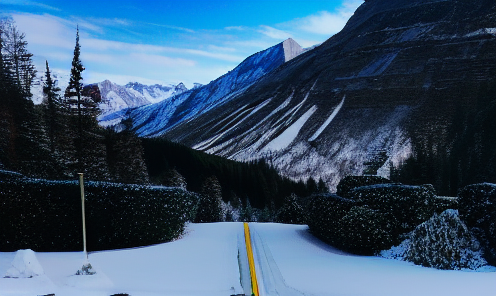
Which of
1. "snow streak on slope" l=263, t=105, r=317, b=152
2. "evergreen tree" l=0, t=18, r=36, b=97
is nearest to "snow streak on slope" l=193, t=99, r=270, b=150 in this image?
"snow streak on slope" l=263, t=105, r=317, b=152

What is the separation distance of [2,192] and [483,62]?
12626 cm

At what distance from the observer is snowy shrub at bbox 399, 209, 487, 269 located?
8078 mm

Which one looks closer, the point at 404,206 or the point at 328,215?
the point at 404,206

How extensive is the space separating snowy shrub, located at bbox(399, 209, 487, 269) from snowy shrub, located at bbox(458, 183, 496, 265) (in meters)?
0.16

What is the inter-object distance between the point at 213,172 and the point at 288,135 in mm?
63616

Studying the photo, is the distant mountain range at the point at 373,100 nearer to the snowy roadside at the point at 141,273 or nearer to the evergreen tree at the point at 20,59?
the evergreen tree at the point at 20,59

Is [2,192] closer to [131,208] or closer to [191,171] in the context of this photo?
[131,208]

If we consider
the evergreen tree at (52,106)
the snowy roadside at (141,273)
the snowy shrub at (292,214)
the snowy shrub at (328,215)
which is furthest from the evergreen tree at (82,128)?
the snowy roadside at (141,273)

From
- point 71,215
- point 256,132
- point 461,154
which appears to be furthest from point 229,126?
point 71,215

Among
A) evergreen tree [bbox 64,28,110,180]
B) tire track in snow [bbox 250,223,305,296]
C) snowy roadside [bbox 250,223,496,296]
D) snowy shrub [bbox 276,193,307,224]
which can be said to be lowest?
snowy shrub [bbox 276,193,307,224]

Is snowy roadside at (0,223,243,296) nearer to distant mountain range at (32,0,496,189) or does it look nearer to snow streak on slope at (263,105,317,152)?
distant mountain range at (32,0,496,189)

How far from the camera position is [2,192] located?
24.8ft

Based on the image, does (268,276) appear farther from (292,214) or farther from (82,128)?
(82,128)

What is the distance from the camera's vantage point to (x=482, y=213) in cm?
844
